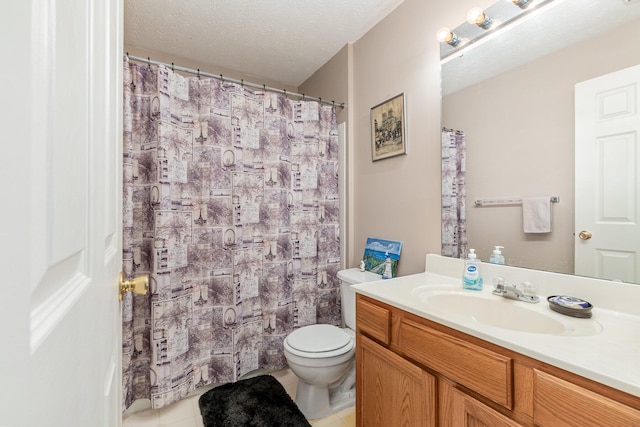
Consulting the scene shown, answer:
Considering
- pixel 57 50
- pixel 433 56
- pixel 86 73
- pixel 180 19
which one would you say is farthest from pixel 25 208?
pixel 180 19

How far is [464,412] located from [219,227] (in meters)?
1.54

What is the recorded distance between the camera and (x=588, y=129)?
1.04 metres

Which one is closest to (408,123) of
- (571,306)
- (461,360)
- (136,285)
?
(571,306)

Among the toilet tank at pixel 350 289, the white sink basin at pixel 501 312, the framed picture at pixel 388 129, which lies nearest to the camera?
the white sink basin at pixel 501 312

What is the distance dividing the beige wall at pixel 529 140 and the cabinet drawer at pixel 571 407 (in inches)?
22.9

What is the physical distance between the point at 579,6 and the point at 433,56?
0.60 meters

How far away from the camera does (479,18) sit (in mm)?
1278

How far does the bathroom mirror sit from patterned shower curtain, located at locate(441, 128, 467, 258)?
33 mm

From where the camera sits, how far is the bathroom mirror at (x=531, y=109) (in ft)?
3.35

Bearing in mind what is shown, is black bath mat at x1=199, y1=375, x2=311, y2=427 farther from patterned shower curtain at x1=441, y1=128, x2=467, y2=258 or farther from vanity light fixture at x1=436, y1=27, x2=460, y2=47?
vanity light fixture at x1=436, y1=27, x2=460, y2=47

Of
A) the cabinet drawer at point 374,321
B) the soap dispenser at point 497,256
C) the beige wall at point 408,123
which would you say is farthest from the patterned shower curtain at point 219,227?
the soap dispenser at point 497,256

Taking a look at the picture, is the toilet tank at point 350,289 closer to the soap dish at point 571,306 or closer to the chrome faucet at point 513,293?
the chrome faucet at point 513,293

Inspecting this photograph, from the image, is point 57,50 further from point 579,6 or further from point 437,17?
point 437,17

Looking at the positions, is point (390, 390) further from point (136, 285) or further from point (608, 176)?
point (608, 176)
